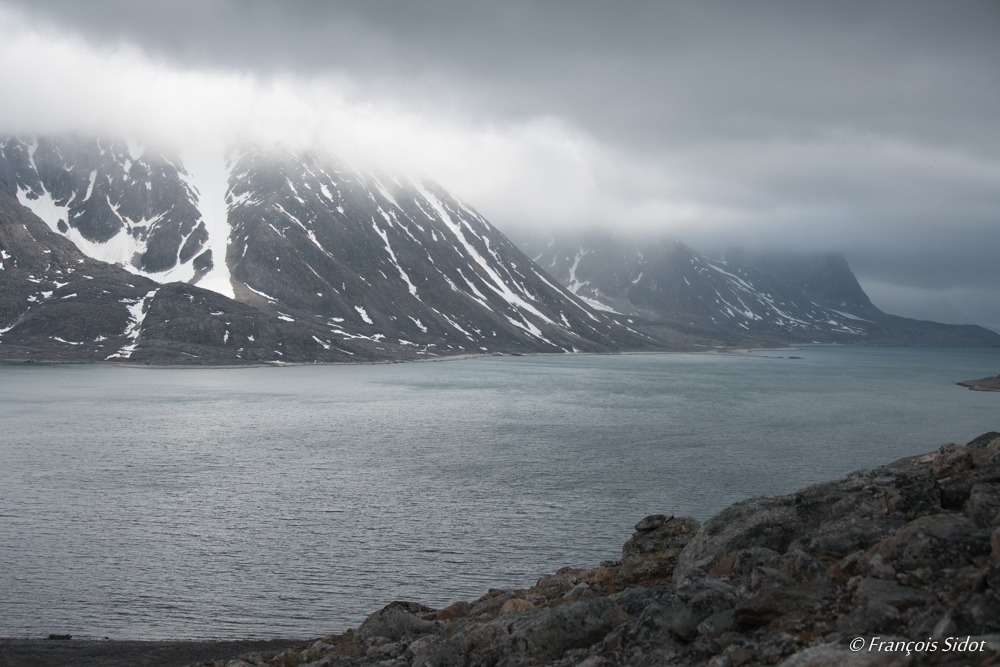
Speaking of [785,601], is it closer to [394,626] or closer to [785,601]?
[785,601]

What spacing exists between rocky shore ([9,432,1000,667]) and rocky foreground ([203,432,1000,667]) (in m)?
0.04

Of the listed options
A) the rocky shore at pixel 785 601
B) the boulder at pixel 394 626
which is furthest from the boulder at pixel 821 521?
the boulder at pixel 394 626

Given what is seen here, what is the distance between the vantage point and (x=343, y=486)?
4659 cm

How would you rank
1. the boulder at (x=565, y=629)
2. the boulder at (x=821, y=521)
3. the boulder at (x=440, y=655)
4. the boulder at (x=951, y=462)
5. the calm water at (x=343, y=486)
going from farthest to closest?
the calm water at (x=343, y=486), the boulder at (x=951, y=462), the boulder at (x=821, y=521), the boulder at (x=440, y=655), the boulder at (x=565, y=629)

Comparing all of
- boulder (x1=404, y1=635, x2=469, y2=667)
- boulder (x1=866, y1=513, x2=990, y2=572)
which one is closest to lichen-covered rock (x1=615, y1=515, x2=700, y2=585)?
boulder (x1=404, y1=635, x2=469, y2=667)

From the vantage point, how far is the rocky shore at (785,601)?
32.9ft

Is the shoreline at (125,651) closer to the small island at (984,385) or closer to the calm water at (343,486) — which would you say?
the calm water at (343,486)

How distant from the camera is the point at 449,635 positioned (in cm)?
1877

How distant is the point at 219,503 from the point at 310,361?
496 ft

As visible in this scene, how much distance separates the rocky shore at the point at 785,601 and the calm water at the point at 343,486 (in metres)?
8.53

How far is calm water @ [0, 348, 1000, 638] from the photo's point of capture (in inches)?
1112

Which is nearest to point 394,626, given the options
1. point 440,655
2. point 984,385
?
point 440,655

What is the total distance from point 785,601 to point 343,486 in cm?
3878

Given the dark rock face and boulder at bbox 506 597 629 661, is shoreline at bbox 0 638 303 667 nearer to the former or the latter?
boulder at bbox 506 597 629 661
